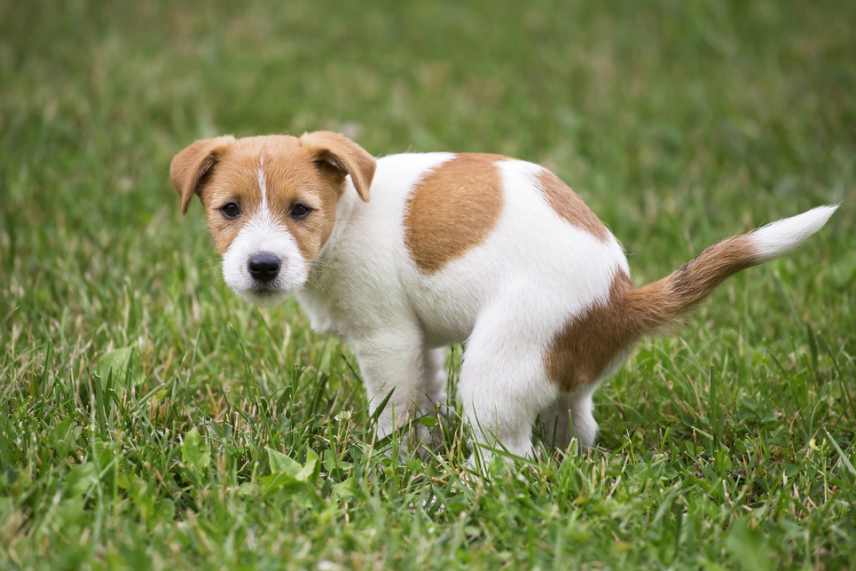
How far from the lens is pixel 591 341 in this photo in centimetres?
346

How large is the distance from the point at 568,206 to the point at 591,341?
50 centimetres

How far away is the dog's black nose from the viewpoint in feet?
11.0

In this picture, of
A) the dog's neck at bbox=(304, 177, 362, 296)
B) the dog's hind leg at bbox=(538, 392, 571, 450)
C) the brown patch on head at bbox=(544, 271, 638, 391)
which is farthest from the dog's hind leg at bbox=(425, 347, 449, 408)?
the brown patch on head at bbox=(544, 271, 638, 391)

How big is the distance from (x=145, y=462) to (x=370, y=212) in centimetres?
120

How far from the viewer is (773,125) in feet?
24.3

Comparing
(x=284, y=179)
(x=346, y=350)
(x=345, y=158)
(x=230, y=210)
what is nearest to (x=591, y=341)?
(x=345, y=158)

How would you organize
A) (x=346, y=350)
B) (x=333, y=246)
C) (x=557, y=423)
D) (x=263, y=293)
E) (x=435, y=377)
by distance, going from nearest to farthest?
1. (x=263, y=293)
2. (x=333, y=246)
3. (x=557, y=423)
4. (x=435, y=377)
5. (x=346, y=350)

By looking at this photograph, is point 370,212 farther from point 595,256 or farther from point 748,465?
point 748,465

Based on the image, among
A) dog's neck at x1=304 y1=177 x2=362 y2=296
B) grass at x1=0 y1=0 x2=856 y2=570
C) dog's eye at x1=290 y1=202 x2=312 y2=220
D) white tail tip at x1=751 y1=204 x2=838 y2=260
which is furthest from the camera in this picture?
dog's neck at x1=304 y1=177 x2=362 y2=296

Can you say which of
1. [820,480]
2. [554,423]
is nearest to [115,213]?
[554,423]

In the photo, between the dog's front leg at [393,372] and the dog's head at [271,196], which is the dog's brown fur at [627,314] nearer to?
the dog's front leg at [393,372]

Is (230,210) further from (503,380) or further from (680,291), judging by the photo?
(680,291)

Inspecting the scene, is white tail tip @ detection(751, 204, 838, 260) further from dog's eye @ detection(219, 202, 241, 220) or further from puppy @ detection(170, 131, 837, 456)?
dog's eye @ detection(219, 202, 241, 220)

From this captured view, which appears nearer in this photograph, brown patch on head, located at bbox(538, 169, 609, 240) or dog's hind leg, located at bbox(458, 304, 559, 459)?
dog's hind leg, located at bbox(458, 304, 559, 459)
